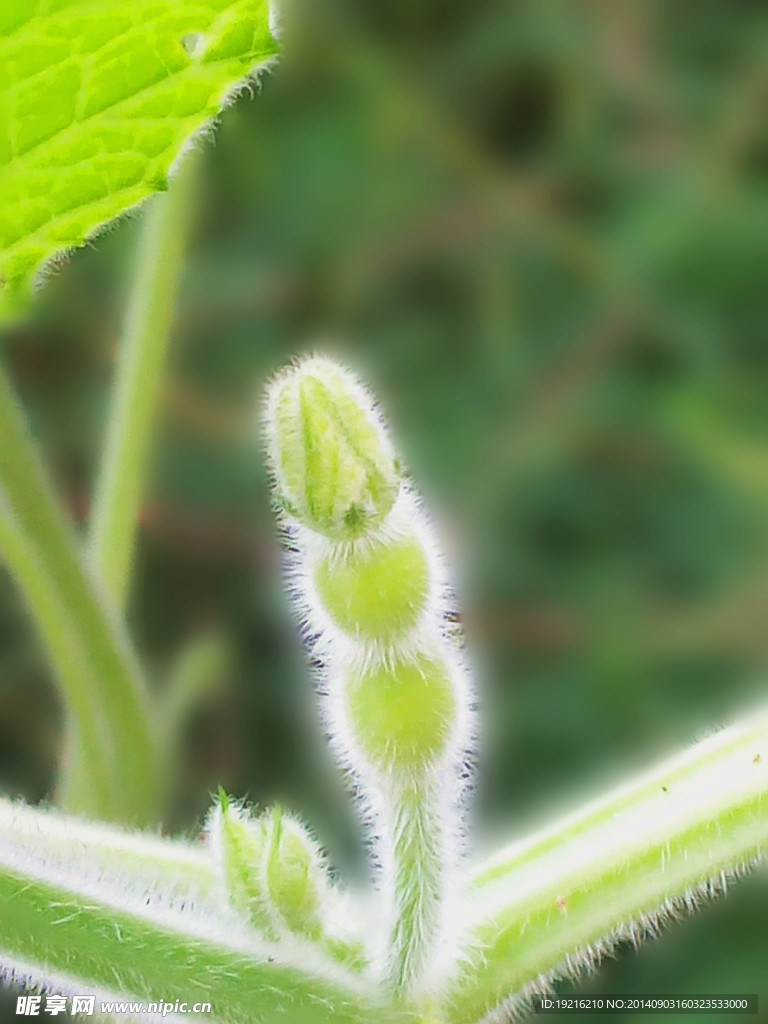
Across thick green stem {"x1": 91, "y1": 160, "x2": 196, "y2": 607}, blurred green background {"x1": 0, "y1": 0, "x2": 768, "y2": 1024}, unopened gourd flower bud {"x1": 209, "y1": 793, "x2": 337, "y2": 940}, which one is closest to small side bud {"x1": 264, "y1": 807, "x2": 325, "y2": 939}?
unopened gourd flower bud {"x1": 209, "y1": 793, "x2": 337, "y2": 940}

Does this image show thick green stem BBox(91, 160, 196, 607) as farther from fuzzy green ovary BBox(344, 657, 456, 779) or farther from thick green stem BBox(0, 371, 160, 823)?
fuzzy green ovary BBox(344, 657, 456, 779)

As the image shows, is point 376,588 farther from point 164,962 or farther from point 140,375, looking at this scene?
point 140,375

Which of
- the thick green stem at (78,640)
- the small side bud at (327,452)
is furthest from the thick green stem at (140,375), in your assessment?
the small side bud at (327,452)

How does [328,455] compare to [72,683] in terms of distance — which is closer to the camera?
[328,455]

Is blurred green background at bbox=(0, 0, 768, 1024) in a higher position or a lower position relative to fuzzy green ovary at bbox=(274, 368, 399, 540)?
higher


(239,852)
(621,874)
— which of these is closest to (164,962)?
(239,852)

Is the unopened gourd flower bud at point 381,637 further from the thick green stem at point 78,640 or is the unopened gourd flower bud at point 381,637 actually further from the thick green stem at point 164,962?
the thick green stem at point 78,640

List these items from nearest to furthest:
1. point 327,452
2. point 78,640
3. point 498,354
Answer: point 327,452 → point 78,640 → point 498,354
